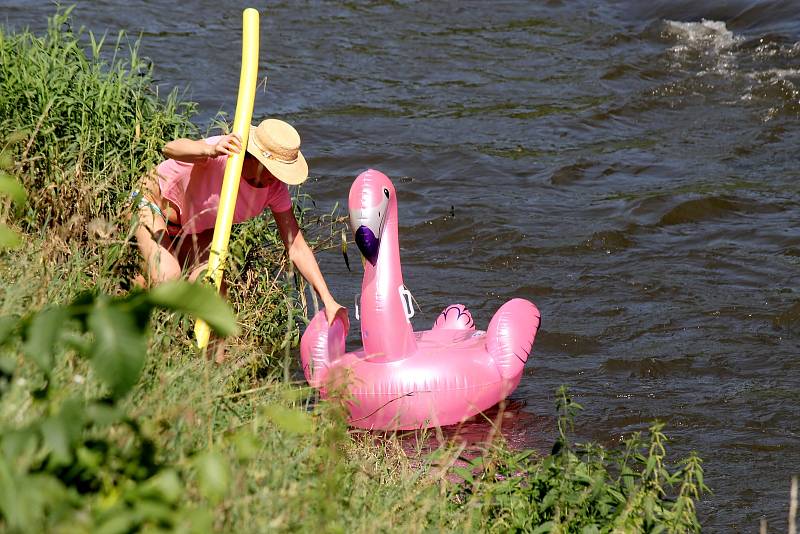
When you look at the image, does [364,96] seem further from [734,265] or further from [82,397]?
[82,397]

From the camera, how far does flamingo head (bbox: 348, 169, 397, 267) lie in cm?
605

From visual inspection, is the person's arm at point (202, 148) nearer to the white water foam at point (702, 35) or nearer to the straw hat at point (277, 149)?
the straw hat at point (277, 149)

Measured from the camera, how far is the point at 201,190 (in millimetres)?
5711

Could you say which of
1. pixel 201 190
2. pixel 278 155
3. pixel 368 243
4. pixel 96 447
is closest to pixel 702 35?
pixel 368 243

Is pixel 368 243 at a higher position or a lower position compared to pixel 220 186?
lower

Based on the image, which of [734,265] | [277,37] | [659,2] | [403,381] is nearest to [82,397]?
[403,381]

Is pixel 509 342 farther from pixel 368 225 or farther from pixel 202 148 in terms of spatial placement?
pixel 202 148

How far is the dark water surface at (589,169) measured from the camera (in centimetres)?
688

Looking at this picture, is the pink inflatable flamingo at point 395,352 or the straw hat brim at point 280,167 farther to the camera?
the pink inflatable flamingo at point 395,352

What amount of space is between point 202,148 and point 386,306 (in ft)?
4.46

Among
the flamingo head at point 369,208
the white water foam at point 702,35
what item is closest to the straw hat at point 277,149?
the flamingo head at point 369,208

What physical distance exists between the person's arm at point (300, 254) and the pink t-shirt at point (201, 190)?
17cm

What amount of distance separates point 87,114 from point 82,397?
3.32 metres

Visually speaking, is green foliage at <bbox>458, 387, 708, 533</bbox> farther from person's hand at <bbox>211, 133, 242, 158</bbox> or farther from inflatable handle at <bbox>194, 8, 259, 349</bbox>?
person's hand at <bbox>211, 133, 242, 158</bbox>
